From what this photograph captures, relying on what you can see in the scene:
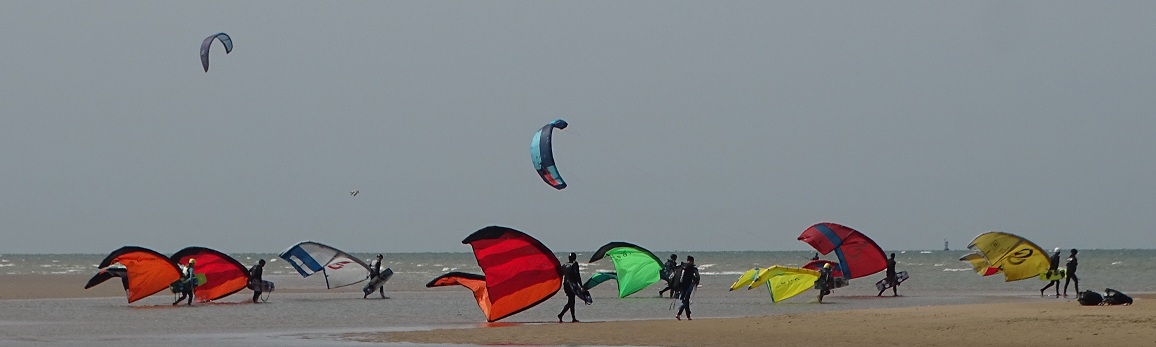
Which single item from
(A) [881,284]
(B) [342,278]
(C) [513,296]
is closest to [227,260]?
(B) [342,278]

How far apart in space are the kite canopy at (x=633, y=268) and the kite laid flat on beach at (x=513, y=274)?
6.02 m

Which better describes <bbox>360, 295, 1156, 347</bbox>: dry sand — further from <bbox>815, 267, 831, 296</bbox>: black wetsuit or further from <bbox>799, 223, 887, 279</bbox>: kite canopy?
<bbox>799, 223, 887, 279</bbox>: kite canopy

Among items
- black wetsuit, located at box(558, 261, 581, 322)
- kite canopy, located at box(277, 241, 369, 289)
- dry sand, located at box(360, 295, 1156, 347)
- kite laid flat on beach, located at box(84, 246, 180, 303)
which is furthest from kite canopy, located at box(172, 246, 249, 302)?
black wetsuit, located at box(558, 261, 581, 322)

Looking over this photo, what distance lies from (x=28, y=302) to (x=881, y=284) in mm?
21214

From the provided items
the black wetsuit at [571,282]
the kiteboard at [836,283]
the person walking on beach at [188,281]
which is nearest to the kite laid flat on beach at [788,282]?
the kiteboard at [836,283]

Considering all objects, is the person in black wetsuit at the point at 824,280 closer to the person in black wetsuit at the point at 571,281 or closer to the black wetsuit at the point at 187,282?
the person in black wetsuit at the point at 571,281

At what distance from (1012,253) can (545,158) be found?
12305 mm

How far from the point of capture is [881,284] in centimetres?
3106

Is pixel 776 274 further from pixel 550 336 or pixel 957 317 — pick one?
pixel 550 336

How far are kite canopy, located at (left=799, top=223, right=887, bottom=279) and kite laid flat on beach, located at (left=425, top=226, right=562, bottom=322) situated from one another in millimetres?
10444

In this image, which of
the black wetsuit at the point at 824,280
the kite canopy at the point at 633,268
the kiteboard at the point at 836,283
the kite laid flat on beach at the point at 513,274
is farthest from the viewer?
the kiteboard at the point at 836,283

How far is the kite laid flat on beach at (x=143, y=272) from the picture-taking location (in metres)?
26.1

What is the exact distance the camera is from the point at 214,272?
93.0ft

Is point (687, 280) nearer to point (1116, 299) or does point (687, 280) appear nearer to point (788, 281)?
point (1116, 299)
